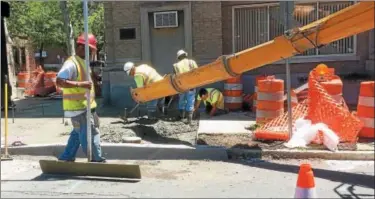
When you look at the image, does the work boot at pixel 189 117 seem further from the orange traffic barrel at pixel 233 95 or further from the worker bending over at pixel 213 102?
the orange traffic barrel at pixel 233 95

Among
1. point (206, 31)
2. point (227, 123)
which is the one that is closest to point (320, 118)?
point (227, 123)

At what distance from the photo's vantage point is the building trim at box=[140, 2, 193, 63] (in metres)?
13.6

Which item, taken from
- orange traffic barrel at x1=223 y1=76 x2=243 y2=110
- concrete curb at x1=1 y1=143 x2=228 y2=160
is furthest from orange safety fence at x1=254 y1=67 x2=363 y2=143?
orange traffic barrel at x1=223 y1=76 x2=243 y2=110

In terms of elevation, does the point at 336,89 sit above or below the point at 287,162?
above

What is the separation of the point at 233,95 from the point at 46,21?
25934 millimetres

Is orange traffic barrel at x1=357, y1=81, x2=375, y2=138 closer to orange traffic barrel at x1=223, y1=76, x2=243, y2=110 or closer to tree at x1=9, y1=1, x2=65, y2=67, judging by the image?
orange traffic barrel at x1=223, y1=76, x2=243, y2=110

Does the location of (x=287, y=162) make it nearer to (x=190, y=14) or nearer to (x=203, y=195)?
(x=203, y=195)

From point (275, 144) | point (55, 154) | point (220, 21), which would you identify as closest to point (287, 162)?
point (275, 144)

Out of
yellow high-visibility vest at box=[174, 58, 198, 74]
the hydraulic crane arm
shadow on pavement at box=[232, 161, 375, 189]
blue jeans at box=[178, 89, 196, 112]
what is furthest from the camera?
blue jeans at box=[178, 89, 196, 112]

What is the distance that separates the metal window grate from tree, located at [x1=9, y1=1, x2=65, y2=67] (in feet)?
69.4

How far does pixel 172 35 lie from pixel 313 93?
684 centimetres

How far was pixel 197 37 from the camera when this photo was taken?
44.9ft

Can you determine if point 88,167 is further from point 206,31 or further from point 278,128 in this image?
point 206,31

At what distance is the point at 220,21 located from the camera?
44.6 feet
